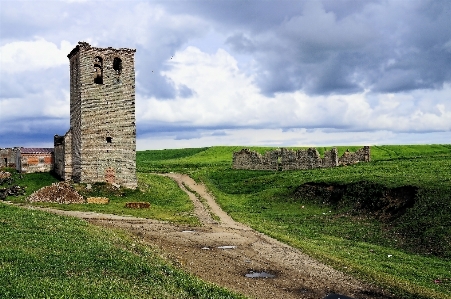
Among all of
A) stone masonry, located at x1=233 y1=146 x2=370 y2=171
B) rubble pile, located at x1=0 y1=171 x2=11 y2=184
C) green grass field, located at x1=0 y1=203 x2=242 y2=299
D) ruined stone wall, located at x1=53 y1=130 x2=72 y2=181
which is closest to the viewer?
green grass field, located at x1=0 y1=203 x2=242 y2=299

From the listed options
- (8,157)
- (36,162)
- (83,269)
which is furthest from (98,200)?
(8,157)

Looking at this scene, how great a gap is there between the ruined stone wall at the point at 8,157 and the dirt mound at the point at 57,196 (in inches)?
809

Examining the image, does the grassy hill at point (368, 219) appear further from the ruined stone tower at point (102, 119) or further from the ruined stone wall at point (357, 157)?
the ruined stone wall at point (357, 157)

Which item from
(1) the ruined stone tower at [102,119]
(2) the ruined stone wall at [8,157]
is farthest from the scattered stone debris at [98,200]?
(2) the ruined stone wall at [8,157]

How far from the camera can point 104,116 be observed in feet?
150

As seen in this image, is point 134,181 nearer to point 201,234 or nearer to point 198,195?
point 198,195

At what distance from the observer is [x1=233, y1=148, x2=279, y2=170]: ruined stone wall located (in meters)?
61.8

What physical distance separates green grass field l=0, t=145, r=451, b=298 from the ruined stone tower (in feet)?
8.05

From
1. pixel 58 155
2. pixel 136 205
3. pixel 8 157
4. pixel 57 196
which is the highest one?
pixel 58 155

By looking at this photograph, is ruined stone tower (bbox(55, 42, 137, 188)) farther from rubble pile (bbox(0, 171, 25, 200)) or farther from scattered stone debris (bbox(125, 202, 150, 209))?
scattered stone debris (bbox(125, 202, 150, 209))

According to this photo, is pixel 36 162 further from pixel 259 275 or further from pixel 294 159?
pixel 259 275

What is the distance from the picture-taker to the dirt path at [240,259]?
57.0ft

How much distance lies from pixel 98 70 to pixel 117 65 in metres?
1.93

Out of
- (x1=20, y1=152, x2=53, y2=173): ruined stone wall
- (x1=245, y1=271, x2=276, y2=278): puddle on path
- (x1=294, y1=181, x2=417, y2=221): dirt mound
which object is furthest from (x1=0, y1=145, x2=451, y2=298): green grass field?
(x1=245, y1=271, x2=276, y2=278): puddle on path
